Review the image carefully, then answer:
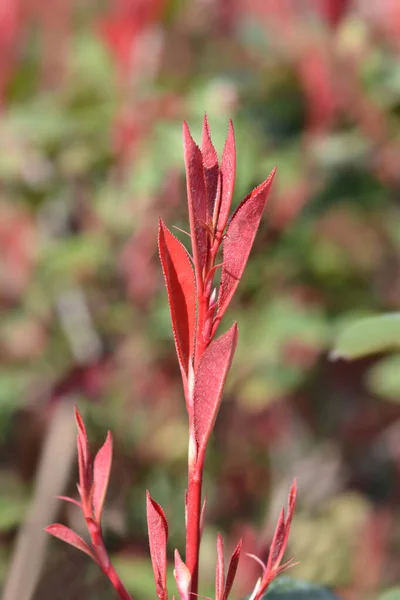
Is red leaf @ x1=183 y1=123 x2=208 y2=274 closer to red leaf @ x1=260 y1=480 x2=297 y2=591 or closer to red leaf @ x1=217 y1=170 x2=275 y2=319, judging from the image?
red leaf @ x1=217 y1=170 x2=275 y2=319

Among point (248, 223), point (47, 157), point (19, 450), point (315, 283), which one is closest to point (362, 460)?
point (315, 283)

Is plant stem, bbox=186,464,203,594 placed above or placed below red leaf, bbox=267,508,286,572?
above

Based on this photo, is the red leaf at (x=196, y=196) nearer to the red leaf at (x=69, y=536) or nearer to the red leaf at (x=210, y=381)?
the red leaf at (x=210, y=381)

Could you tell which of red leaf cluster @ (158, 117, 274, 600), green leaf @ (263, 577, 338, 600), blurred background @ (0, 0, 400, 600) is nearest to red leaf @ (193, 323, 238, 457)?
red leaf cluster @ (158, 117, 274, 600)

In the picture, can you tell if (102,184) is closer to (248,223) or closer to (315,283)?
(315,283)

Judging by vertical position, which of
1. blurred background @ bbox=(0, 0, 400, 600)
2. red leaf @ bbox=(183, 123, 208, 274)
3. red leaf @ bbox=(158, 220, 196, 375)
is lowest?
blurred background @ bbox=(0, 0, 400, 600)

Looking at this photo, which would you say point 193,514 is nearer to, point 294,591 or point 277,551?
point 277,551

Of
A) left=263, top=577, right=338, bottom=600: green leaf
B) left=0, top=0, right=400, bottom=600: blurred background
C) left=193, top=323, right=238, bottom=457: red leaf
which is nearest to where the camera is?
left=193, top=323, right=238, bottom=457: red leaf

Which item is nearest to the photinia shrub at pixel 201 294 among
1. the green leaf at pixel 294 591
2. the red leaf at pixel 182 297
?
the red leaf at pixel 182 297
